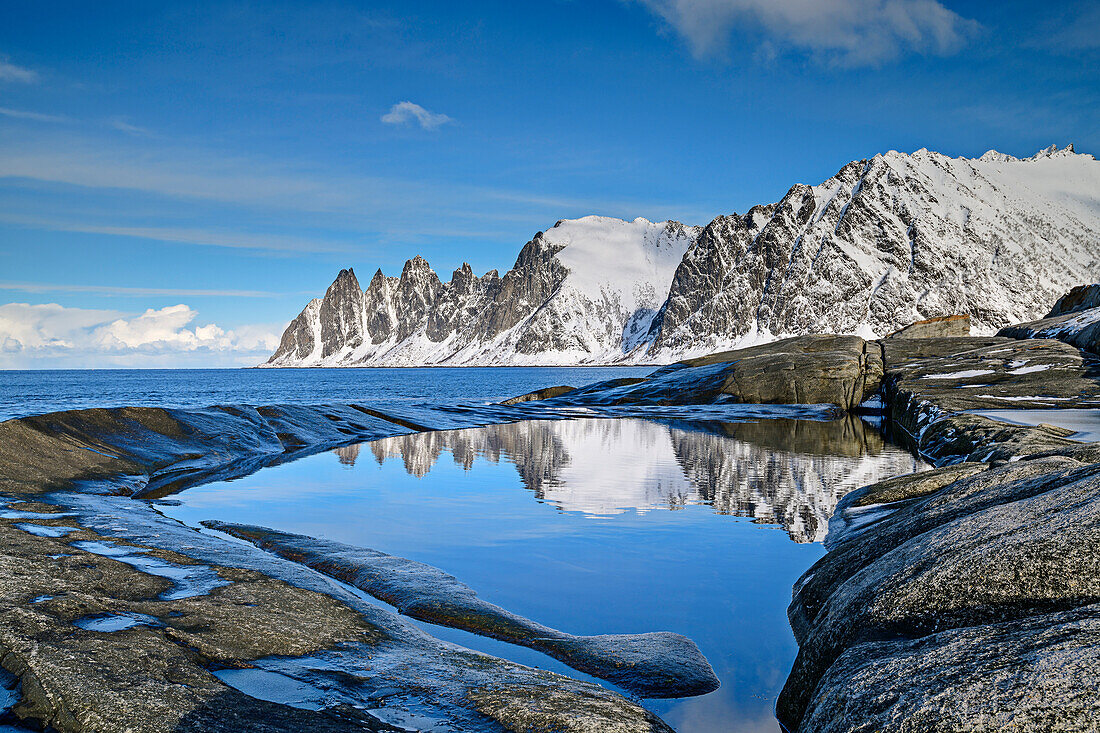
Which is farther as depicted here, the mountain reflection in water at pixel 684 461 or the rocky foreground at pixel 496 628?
the mountain reflection in water at pixel 684 461

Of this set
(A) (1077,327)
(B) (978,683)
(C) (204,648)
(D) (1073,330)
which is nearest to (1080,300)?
(A) (1077,327)

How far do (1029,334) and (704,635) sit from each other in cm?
4772

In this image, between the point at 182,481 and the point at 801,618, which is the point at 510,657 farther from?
the point at 182,481

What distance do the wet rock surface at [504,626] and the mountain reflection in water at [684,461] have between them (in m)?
6.07

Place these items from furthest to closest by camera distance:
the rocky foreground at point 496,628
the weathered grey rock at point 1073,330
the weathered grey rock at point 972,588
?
the weathered grey rock at point 1073,330 → the weathered grey rock at point 972,588 → the rocky foreground at point 496,628

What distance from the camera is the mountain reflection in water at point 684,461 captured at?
16.8m

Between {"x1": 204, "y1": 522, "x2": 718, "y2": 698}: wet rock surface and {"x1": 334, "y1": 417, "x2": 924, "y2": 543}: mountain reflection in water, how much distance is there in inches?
239

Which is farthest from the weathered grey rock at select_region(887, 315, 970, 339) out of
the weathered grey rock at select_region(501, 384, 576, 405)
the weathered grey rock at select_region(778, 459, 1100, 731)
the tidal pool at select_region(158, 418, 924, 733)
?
the weathered grey rock at select_region(778, 459, 1100, 731)

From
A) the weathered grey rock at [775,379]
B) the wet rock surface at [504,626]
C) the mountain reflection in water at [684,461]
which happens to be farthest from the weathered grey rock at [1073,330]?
the wet rock surface at [504,626]

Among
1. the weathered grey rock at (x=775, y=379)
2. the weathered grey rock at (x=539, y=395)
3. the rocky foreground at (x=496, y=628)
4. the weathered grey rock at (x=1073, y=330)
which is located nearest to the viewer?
the rocky foreground at (x=496, y=628)

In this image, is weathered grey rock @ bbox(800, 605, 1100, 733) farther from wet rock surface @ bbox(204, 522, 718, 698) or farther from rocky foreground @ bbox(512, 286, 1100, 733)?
wet rock surface @ bbox(204, 522, 718, 698)

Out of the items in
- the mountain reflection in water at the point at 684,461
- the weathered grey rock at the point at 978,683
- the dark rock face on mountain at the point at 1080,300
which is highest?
the dark rock face on mountain at the point at 1080,300

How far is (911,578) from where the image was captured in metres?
5.81

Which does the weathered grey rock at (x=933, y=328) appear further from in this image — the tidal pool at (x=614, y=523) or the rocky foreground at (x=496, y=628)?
the rocky foreground at (x=496, y=628)
